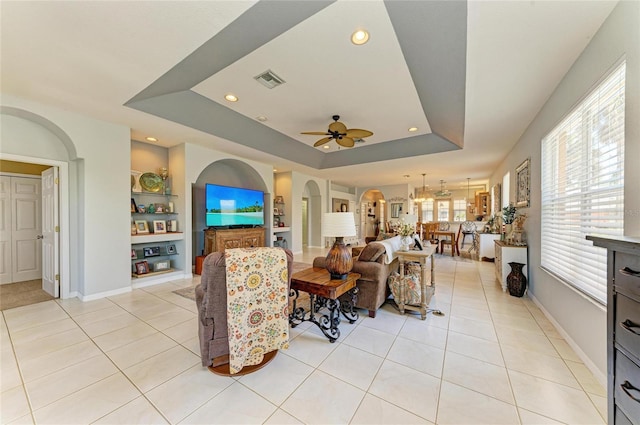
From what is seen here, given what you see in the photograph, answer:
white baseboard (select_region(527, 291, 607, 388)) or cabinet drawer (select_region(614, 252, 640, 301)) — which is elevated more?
cabinet drawer (select_region(614, 252, 640, 301))

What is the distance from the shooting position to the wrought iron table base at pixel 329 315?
→ 233cm

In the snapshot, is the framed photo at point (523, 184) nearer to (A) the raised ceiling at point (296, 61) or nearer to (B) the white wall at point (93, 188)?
(A) the raised ceiling at point (296, 61)

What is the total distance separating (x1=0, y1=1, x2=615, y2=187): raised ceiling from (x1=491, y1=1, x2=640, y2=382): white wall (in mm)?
132

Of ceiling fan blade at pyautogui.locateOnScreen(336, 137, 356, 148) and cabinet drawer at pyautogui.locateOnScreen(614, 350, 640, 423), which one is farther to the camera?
ceiling fan blade at pyautogui.locateOnScreen(336, 137, 356, 148)

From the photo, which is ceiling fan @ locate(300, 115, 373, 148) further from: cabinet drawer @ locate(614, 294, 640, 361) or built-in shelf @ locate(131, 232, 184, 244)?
built-in shelf @ locate(131, 232, 184, 244)

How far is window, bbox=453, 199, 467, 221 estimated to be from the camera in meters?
11.8

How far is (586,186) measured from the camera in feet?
6.66

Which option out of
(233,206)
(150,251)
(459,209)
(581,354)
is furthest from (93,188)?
(459,209)

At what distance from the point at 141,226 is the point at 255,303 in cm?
373

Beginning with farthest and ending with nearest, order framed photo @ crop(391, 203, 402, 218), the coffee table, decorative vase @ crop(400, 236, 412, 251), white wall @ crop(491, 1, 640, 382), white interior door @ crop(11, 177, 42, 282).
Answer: framed photo @ crop(391, 203, 402, 218)
white interior door @ crop(11, 177, 42, 282)
decorative vase @ crop(400, 236, 412, 251)
the coffee table
white wall @ crop(491, 1, 640, 382)

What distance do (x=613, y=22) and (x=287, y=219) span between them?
6626mm

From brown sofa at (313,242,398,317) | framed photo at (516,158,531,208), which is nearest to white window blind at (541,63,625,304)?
framed photo at (516,158,531,208)

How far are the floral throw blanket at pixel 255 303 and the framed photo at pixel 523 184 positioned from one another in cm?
381

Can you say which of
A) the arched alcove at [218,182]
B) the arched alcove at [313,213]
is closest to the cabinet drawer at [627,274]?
the arched alcove at [218,182]
